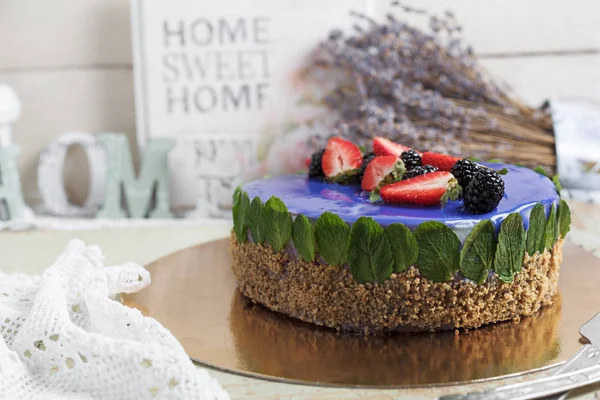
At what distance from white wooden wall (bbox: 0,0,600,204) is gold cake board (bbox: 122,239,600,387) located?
1.14 metres

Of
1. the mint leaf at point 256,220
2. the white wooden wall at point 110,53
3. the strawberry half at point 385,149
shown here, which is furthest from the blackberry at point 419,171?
the white wooden wall at point 110,53

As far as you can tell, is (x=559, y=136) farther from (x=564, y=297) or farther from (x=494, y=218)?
(x=494, y=218)

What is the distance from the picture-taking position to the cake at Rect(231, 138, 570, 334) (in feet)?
3.55

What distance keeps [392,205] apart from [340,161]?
26 centimetres

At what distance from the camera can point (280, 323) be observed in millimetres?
1179

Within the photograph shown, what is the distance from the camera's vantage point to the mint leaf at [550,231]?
1184 mm

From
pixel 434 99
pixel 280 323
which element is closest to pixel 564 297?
pixel 280 323

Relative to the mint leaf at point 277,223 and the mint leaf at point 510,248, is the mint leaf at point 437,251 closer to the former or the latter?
the mint leaf at point 510,248

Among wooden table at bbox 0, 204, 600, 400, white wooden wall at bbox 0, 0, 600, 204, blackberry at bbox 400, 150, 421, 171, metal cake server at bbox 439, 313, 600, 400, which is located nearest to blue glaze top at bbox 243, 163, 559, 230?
blackberry at bbox 400, 150, 421, 171

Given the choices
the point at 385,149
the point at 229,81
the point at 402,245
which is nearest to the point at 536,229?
the point at 402,245

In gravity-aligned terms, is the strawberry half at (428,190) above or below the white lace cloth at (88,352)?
above

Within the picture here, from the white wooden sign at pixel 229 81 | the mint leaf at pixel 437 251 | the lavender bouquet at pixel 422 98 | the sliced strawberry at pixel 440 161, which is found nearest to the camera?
the mint leaf at pixel 437 251

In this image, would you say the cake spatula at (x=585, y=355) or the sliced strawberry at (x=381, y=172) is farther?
the sliced strawberry at (x=381, y=172)

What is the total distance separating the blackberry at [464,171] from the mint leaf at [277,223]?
0.31 m
